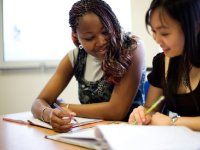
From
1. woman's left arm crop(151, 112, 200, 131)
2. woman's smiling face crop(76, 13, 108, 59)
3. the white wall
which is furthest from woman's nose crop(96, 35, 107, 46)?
the white wall

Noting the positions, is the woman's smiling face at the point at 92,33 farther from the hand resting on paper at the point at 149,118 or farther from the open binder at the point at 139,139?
the open binder at the point at 139,139

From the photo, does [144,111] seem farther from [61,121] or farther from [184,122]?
[61,121]

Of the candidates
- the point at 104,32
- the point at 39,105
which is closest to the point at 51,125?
the point at 39,105

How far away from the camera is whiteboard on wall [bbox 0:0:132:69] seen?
283 cm

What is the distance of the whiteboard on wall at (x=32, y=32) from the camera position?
283 centimetres

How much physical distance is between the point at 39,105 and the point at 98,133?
73cm

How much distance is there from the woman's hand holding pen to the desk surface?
0.03 m

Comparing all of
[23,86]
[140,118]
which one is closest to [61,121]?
[140,118]

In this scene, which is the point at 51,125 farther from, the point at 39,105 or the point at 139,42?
the point at 139,42

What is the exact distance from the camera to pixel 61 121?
1.19 meters

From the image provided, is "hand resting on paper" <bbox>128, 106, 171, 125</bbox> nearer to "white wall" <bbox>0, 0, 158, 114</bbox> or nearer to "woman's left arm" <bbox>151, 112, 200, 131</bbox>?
"woman's left arm" <bbox>151, 112, 200, 131</bbox>

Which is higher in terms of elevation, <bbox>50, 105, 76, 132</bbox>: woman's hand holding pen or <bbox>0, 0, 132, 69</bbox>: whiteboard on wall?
<bbox>0, 0, 132, 69</bbox>: whiteboard on wall

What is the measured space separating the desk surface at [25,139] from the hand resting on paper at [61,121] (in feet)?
0.10

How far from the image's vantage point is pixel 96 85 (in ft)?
5.22
